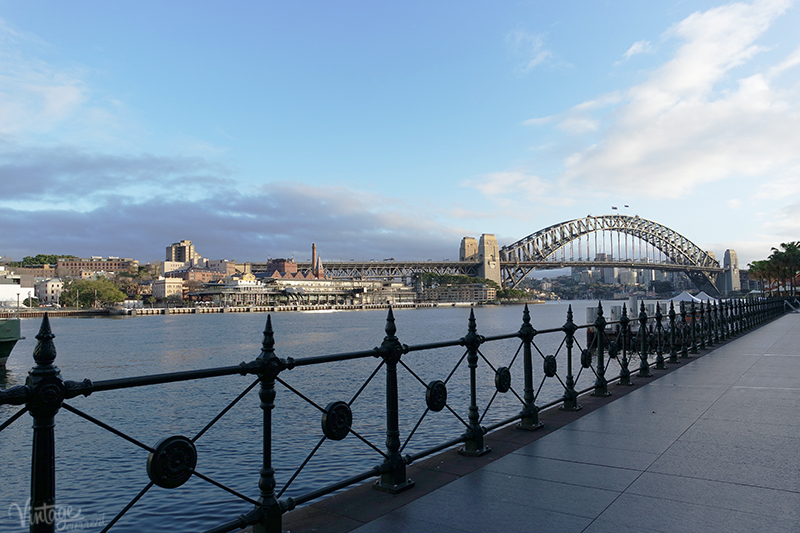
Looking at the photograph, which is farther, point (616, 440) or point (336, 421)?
point (616, 440)

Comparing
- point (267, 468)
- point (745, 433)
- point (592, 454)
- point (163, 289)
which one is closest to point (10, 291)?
point (163, 289)

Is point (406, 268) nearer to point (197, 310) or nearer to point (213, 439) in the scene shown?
point (197, 310)

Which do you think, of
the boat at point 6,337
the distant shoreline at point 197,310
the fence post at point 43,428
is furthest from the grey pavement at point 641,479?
the distant shoreline at point 197,310

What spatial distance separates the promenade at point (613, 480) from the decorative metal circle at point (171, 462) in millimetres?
964

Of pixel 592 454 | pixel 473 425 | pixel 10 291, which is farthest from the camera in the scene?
pixel 10 291

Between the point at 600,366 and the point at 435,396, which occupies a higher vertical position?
the point at 435,396

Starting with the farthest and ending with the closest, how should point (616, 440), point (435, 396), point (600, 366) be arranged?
point (600, 366) → point (616, 440) → point (435, 396)

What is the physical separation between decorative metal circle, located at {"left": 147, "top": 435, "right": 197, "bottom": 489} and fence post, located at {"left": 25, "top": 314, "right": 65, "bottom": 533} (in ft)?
1.55

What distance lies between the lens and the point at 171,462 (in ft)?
9.82

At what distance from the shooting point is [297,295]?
6545 inches

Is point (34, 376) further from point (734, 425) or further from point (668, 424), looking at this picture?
point (734, 425)

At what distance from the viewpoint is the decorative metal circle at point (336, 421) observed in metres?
3.90

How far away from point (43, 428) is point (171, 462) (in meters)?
0.72

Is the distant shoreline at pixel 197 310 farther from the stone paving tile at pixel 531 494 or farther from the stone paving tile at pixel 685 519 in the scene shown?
the stone paving tile at pixel 685 519
